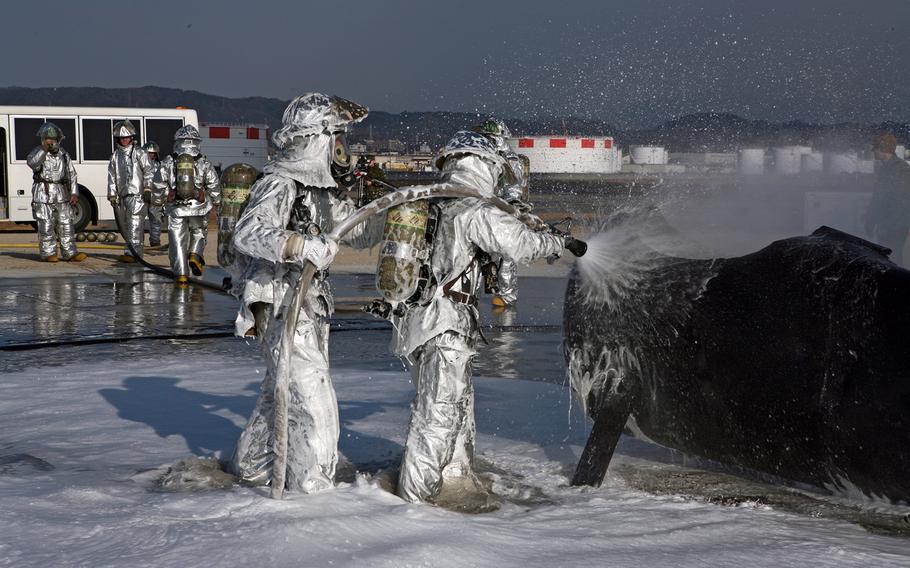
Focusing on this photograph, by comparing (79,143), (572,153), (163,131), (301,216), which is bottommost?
(301,216)

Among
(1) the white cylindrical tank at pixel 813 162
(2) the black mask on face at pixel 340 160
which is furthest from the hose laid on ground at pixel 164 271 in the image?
(1) the white cylindrical tank at pixel 813 162

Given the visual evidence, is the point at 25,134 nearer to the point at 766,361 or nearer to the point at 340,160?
the point at 340,160

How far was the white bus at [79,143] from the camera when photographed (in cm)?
2177

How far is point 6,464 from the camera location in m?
5.56

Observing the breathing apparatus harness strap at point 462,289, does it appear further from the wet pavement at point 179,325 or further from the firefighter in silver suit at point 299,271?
the wet pavement at point 179,325

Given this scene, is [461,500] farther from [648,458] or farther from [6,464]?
[6,464]

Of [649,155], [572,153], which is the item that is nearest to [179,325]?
[572,153]

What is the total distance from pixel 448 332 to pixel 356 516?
0.92 m

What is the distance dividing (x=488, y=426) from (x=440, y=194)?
220 cm

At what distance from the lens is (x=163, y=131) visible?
22922mm

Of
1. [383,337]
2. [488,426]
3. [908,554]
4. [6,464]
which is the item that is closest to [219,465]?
[6,464]

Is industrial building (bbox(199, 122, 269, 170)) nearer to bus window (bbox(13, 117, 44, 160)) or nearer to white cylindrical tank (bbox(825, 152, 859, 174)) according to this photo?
bus window (bbox(13, 117, 44, 160))


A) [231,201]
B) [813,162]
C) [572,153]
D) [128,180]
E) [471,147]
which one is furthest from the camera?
[572,153]

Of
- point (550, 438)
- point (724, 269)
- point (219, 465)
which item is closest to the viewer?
point (724, 269)
